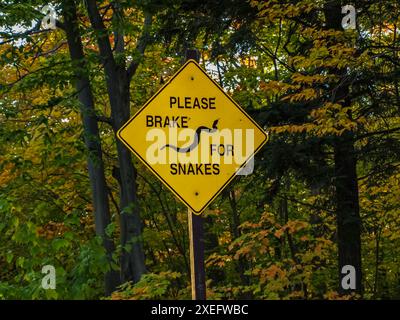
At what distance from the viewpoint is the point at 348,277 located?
1027 centimetres

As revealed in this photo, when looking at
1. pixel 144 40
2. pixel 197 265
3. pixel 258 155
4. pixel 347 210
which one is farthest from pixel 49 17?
pixel 197 265

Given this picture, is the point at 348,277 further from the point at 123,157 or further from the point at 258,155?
the point at 123,157

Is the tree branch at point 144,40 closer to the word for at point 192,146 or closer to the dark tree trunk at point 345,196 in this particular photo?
the dark tree trunk at point 345,196

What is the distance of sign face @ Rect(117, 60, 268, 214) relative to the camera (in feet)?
16.3

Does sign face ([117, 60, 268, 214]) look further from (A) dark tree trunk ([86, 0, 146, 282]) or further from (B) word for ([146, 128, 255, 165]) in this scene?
(A) dark tree trunk ([86, 0, 146, 282])

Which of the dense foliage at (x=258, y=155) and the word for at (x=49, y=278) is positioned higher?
the dense foliage at (x=258, y=155)

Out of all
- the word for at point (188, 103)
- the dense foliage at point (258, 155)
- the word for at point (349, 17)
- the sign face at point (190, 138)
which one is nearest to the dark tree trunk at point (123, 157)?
the dense foliage at point (258, 155)

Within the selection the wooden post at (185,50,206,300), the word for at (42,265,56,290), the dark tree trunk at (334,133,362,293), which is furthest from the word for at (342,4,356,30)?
the word for at (42,265,56,290)

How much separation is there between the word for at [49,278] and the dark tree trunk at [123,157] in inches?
264
